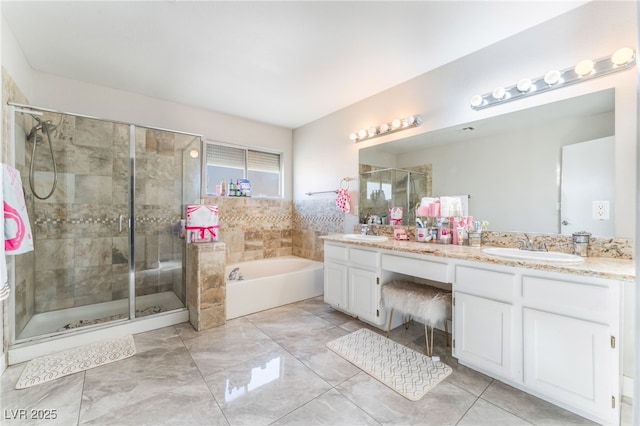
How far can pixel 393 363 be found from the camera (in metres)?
1.92

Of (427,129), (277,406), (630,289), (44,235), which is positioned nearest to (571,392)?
(630,289)

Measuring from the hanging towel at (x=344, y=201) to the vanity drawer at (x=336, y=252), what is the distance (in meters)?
0.65

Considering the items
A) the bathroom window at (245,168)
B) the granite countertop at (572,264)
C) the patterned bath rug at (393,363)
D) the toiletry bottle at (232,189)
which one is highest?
the bathroom window at (245,168)

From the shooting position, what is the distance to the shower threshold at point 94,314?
224 cm

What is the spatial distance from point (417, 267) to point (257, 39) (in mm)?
2218

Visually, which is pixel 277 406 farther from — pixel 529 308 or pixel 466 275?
pixel 529 308

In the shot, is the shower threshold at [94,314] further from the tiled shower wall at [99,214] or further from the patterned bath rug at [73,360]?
the patterned bath rug at [73,360]

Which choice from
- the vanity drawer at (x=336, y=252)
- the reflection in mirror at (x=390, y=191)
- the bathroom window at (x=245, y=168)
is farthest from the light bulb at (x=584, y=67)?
the bathroom window at (x=245, y=168)

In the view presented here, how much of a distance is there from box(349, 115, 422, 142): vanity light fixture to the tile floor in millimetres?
2108

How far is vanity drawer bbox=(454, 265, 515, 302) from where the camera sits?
5.19ft

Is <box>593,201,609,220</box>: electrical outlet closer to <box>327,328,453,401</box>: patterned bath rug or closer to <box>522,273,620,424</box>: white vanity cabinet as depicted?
<box>522,273,620,424</box>: white vanity cabinet

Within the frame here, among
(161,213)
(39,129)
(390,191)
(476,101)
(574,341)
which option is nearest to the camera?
(574,341)

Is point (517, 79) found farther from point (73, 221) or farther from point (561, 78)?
point (73, 221)

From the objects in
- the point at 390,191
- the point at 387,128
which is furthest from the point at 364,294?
the point at 387,128
